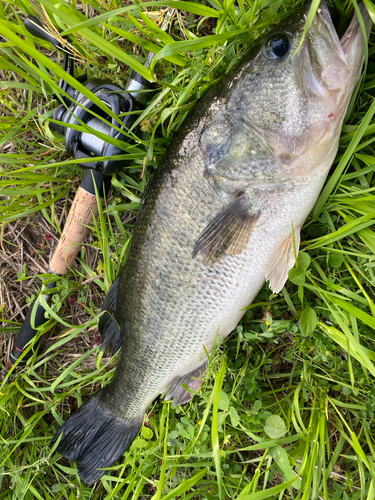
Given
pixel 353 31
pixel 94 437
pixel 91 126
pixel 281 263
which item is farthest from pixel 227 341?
pixel 353 31

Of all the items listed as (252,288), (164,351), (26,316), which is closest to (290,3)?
(252,288)

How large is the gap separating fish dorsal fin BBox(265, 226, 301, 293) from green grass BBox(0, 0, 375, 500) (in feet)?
0.18

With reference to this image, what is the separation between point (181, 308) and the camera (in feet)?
5.91

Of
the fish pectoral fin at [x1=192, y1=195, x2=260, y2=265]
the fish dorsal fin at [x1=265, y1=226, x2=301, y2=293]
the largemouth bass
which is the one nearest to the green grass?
the fish dorsal fin at [x1=265, y1=226, x2=301, y2=293]

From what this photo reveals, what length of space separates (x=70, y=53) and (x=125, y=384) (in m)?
2.05

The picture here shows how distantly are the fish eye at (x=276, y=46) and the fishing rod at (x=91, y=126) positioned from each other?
2.16 ft

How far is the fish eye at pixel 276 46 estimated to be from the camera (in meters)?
1.44

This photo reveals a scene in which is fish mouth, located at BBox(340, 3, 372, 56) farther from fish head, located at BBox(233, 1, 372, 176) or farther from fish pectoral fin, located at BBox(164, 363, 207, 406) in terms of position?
fish pectoral fin, located at BBox(164, 363, 207, 406)

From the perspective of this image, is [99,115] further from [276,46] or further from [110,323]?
[110,323]

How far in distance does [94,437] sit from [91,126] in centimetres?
196

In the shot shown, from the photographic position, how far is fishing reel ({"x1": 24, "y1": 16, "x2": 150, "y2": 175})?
6.08ft

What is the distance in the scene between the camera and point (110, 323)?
2.12 m

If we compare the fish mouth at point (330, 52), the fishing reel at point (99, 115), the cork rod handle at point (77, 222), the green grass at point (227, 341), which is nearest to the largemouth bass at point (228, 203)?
the fish mouth at point (330, 52)

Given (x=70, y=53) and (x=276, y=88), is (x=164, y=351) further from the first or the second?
(x=70, y=53)
